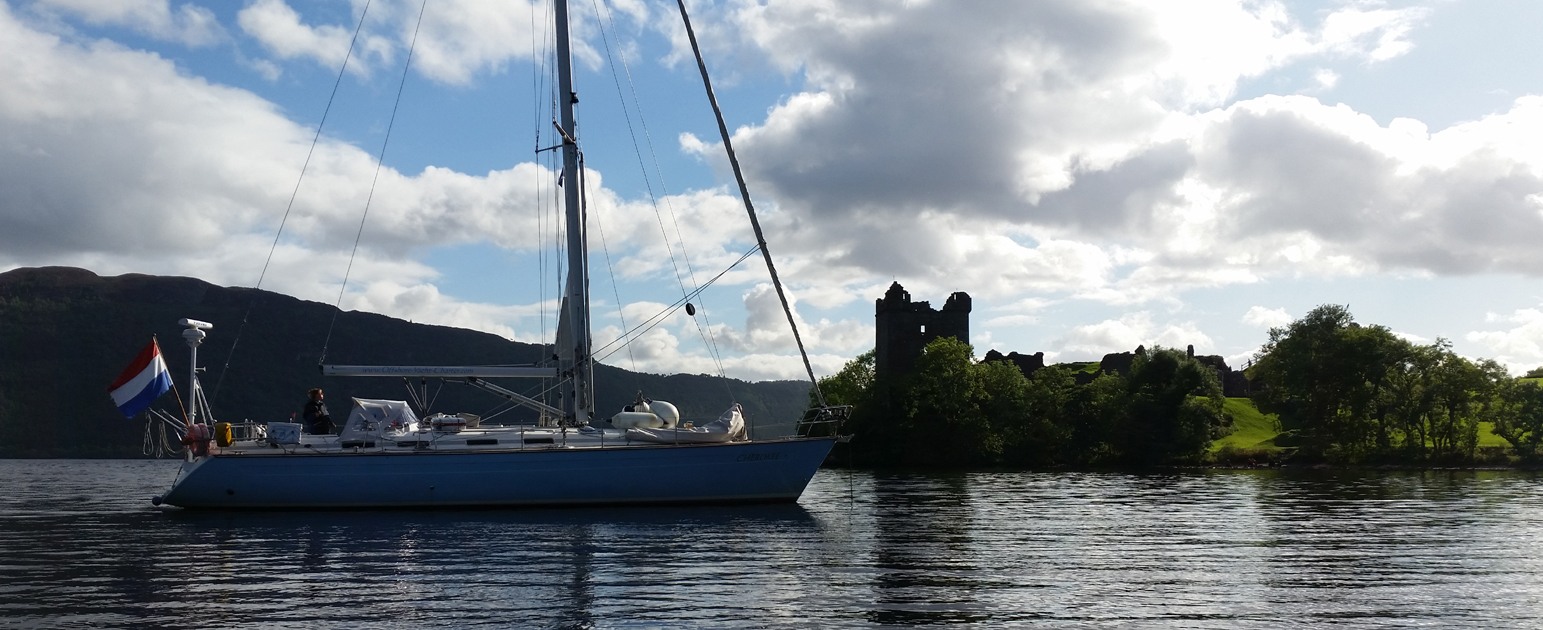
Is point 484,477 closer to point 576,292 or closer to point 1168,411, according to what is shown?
point 576,292

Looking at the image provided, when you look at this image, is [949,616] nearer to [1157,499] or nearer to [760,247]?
[760,247]

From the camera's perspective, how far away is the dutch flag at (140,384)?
109 feet

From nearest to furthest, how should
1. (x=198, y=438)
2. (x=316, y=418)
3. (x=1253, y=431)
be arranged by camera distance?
(x=198, y=438) < (x=316, y=418) < (x=1253, y=431)

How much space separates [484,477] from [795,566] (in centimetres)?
1491

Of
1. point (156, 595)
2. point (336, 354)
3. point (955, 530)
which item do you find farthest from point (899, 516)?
point (336, 354)

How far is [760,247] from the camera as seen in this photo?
36.0 meters

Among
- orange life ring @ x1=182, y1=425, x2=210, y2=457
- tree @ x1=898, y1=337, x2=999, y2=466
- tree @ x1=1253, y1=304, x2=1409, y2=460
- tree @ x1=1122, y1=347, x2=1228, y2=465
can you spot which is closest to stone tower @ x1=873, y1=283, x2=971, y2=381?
tree @ x1=898, y1=337, x2=999, y2=466

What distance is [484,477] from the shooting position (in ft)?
109

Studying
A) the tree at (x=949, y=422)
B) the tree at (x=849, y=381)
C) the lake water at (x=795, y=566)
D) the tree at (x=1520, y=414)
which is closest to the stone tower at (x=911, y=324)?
the tree at (x=849, y=381)

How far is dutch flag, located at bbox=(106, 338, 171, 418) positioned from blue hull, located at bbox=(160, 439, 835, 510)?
227 cm

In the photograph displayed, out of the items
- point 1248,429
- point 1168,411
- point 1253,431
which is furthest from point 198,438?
point 1248,429

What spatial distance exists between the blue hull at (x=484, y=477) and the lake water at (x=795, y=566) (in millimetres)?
658

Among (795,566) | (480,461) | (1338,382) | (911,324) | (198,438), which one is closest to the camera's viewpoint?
(795,566)

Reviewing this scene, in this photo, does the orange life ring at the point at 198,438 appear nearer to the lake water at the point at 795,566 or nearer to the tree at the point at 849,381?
the lake water at the point at 795,566
